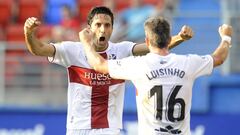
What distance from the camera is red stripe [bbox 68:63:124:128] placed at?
8.48 meters

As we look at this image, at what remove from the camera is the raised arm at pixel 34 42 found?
8078 millimetres

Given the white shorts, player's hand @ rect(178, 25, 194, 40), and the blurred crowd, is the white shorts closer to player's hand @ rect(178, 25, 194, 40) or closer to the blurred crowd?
player's hand @ rect(178, 25, 194, 40)

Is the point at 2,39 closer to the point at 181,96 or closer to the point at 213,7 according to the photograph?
the point at 213,7

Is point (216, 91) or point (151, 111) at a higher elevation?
point (216, 91)

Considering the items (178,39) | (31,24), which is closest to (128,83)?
(178,39)

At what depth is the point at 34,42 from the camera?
8.29m

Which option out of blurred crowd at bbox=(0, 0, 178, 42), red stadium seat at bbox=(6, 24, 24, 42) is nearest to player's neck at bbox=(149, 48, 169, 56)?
blurred crowd at bbox=(0, 0, 178, 42)

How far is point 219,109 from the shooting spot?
13508 mm

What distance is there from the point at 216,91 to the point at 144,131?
6312mm

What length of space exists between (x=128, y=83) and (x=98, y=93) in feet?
17.4

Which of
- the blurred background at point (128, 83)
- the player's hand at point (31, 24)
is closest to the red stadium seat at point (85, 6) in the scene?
the blurred background at point (128, 83)

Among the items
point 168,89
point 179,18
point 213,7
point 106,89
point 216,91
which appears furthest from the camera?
point 213,7

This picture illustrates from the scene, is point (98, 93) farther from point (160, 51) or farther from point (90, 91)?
point (160, 51)

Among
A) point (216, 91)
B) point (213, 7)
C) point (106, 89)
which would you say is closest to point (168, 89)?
point (106, 89)
